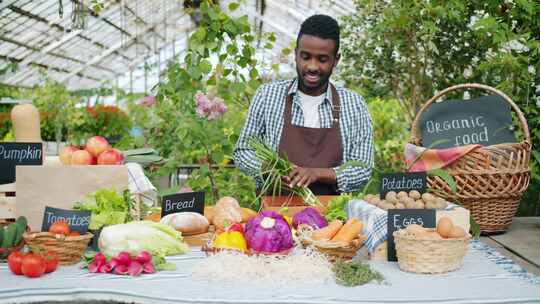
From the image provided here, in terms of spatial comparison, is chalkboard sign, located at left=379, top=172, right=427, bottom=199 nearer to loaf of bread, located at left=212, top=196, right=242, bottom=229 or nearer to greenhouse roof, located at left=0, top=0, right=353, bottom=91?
loaf of bread, located at left=212, top=196, right=242, bottom=229

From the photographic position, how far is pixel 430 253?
1941 mm

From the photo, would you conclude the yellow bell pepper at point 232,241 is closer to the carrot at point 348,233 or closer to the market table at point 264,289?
the market table at point 264,289

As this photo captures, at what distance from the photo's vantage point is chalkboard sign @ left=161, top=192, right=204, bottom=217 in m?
2.37

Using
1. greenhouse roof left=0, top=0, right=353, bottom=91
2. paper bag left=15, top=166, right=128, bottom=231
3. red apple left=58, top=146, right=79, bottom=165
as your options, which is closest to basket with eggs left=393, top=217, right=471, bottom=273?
paper bag left=15, top=166, right=128, bottom=231

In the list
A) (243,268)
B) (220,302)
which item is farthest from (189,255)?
(220,302)

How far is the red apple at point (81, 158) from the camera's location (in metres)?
2.49

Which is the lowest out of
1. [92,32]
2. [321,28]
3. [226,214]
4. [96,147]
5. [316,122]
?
[226,214]

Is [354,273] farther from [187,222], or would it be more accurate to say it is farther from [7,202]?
[7,202]

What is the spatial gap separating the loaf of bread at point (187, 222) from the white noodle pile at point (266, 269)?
0.36 meters

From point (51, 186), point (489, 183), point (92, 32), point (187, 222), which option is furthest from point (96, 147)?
point (92, 32)

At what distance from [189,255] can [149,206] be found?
0.49 m

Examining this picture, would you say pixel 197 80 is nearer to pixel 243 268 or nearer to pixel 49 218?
pixel 49 218

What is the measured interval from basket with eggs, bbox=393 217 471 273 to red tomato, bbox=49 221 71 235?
1030 millimetres

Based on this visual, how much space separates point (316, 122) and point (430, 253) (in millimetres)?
1266
